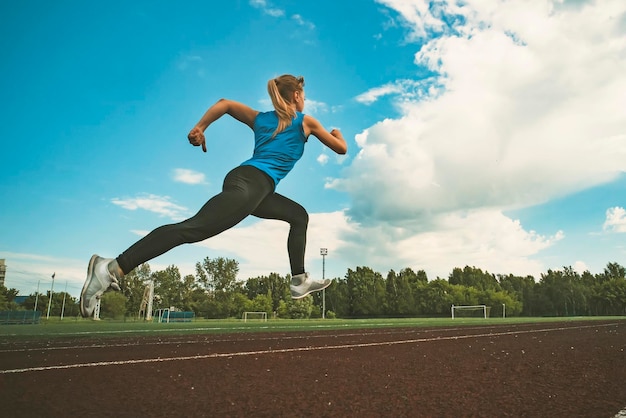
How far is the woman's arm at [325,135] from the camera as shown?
366 centimetres

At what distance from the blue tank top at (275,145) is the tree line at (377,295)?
69.7m

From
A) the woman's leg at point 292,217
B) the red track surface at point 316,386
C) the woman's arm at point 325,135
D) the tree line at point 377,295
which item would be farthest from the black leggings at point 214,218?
the tree line at point 377,295

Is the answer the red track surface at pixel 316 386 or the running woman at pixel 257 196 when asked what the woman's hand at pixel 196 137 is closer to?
the running woman at pixel 257 196

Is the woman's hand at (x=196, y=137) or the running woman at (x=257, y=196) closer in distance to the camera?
the running woman at (x=257, y=196)

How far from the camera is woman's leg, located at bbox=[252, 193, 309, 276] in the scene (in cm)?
378

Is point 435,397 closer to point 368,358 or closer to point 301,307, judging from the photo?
point 368,358

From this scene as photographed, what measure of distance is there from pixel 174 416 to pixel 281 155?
76.3 inches

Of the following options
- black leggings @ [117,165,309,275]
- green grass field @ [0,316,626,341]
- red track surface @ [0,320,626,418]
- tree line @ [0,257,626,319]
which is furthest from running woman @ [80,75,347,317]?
tree line @ [0,257,626,319]

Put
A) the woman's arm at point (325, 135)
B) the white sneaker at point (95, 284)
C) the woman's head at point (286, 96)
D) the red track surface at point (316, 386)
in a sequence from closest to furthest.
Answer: the red track surface at point (316, 386), the white sneaker at point (95, 284), the woman's head at point (286, 96), the woman's arm at point (325, 135)

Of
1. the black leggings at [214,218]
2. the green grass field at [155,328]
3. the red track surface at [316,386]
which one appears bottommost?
the green grass field at [155,328]

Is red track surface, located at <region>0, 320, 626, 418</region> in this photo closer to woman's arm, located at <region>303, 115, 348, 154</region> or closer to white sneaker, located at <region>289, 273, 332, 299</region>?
white sneaker, located at <region>289, 273, 332, 299</region>

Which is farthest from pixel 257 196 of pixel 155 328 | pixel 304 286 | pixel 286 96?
pixel 155 328

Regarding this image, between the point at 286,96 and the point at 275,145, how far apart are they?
49cm

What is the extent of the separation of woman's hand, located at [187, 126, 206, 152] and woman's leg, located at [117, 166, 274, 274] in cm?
46
